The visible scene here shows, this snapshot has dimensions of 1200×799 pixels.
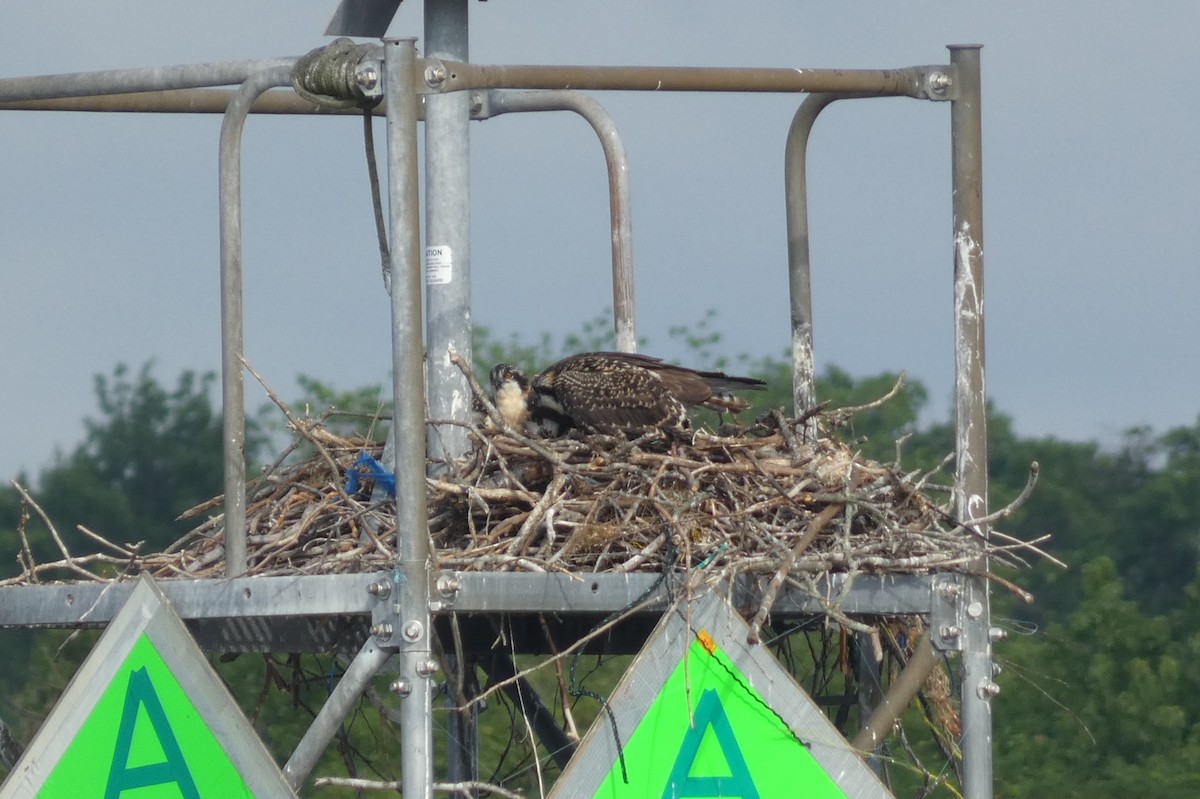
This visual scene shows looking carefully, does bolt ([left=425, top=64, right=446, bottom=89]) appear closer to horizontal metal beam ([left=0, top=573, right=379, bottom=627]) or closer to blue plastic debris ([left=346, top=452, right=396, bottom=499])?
horizontal metal beam ([left=0, top=573, right=379, bottom=627])

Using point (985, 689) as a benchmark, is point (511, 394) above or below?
above

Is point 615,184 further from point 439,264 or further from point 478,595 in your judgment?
point 478,595

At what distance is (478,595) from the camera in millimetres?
4242

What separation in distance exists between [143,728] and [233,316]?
2.83 feet

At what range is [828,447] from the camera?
6.12 metres

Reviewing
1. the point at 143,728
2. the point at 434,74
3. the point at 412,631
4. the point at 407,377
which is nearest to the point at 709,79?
the point at 434,74

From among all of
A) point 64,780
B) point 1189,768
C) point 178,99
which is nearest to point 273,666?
point 178,99

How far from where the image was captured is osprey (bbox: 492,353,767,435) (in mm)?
6395

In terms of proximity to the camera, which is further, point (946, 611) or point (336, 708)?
point (946, 611)

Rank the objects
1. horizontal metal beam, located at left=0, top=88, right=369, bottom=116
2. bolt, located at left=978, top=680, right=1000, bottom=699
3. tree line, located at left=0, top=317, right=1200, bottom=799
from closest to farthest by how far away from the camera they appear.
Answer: bolt, located at left=978, top=680, right=1000, bottom=699
horizontal metal beam, located at left=0, top=88, right=369, bottom=116
tree line, located at left=0, top=317, right=1200, bottom=799

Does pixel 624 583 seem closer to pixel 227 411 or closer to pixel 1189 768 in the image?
pixel 227 411

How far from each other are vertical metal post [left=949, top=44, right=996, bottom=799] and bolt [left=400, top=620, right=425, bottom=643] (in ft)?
3.69

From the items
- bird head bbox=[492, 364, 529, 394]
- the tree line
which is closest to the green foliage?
the tree line

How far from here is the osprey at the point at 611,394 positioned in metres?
6.39
